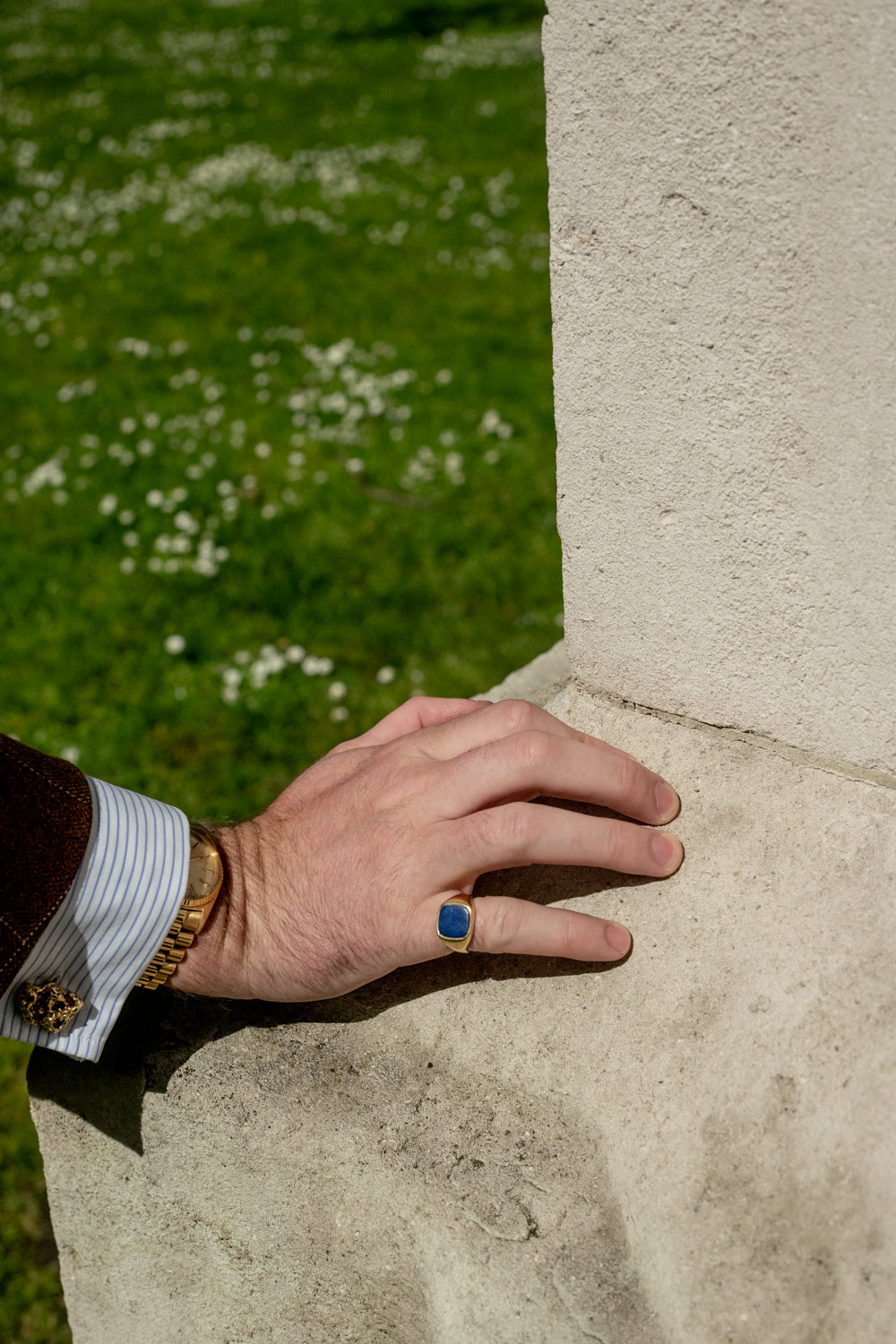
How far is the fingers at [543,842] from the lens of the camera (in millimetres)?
1453

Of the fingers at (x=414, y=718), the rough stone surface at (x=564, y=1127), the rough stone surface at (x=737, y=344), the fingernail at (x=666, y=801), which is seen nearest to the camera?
the rough stone surface at (x=737, y=344)

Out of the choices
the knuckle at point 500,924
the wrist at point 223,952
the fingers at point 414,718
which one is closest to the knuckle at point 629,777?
the knuckle at point 500,924

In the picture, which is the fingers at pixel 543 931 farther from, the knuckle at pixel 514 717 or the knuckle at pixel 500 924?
the knuckle at pixel 514 717

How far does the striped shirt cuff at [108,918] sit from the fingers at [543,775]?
0.44 m

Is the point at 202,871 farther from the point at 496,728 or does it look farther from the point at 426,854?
the point at 496,728

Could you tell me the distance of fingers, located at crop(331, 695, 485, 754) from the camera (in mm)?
1800

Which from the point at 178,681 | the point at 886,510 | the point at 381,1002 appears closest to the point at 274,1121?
the point at 381,1002

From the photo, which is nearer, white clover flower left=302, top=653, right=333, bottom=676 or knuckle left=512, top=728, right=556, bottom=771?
knuckle left=512, top=728, right=556, bottom=771

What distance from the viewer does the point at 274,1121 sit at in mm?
1622

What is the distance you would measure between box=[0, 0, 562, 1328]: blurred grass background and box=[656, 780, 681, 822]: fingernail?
7.11ft

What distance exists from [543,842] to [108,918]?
64 cm

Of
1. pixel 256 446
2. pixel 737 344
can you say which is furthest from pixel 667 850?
pixel 256 446

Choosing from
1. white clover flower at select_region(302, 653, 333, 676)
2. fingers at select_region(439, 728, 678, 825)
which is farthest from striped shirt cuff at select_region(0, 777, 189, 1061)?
white clover flower at select_region(302, 653, 333, 676)

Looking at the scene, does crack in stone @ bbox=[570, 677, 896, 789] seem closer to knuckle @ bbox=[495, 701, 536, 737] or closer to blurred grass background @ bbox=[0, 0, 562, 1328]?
knuckle @ bbox=[495, 701, 536, 737]
